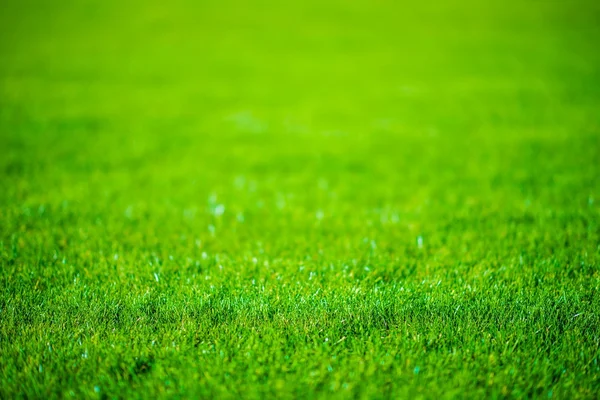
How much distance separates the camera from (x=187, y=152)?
10414 millimetres

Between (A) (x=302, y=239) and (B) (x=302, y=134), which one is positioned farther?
(B) (x=302, y=134)

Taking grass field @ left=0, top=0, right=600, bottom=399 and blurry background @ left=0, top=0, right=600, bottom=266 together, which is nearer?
grass field @ left=0, top=0, right=600, bottom=399

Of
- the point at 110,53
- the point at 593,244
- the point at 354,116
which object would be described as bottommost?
the point at 593,244

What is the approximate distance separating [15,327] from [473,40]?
25.7m

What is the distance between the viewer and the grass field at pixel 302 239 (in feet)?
12.0

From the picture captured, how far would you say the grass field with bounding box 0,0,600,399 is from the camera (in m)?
3.65

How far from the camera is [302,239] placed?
605cm

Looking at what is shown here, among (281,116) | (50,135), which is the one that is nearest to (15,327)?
(50,135)

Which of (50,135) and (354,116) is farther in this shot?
(354,116)

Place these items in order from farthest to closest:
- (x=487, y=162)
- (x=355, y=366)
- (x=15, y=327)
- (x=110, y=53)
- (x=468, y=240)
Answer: (x=110, y=53) → (x=487, y=162) → (x=468, y=240) → (x=15, y=327) → (x=355, y=366)

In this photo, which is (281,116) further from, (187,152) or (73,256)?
(73,256)

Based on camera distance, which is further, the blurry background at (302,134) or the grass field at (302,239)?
the blurry background at (302,134)

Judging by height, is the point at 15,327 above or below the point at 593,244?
below

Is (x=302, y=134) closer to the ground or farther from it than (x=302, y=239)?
farther from it
